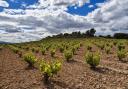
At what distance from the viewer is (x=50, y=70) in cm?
1262

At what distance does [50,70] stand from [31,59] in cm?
527

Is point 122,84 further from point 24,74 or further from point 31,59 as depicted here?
point 31,59

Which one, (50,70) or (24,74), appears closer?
(50,70)

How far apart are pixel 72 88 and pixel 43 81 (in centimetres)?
173

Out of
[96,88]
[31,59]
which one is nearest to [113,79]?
[96,88]

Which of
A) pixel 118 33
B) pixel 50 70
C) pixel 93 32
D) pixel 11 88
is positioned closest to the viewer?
pixel 11 88

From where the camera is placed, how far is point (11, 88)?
11586 millimetres

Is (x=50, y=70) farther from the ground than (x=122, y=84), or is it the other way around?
(x=50, y=70)

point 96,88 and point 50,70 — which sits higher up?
point 50,70

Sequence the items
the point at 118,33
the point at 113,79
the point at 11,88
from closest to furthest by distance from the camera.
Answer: the point at 11,88, the point at 113,79, the point at 118,33

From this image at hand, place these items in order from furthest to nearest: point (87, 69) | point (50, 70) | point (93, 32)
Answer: point (93, 32) < point (87, 69) < point (50, 70)

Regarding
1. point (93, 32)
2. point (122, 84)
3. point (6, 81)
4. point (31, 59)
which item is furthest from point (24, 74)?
point (93, 32)

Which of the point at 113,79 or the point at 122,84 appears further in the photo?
the point at 113,79

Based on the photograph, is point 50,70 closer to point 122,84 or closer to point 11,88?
point 11,88
